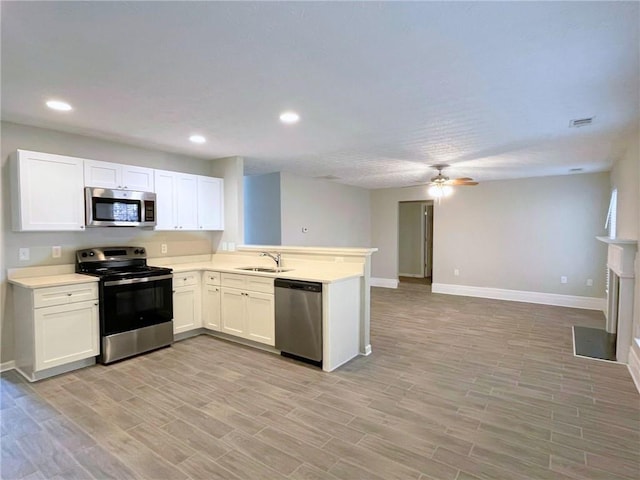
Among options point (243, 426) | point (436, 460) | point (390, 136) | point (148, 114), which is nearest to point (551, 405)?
point (436, 460)

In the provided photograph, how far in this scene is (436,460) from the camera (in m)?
2.10

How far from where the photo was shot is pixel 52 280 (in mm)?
3289

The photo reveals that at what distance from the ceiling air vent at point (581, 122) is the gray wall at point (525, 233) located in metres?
3.47

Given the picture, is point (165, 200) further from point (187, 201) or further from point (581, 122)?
point (581, 122)

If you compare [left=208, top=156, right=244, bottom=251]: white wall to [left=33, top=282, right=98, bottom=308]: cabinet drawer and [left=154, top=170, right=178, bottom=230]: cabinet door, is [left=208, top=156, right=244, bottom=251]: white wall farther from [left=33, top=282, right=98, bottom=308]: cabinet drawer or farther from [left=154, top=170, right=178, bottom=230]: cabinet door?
[left=33, top=282, right=98, bottom=308]: cabinet drawer

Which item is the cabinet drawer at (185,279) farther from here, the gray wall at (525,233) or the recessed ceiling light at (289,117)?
the gray wall at (525,233)

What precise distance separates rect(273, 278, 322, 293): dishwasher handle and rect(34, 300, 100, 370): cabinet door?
185 cm

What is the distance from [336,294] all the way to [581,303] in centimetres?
534

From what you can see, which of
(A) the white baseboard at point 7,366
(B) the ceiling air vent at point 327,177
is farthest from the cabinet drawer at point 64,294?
(B) the ceiling air vent at point 327,177

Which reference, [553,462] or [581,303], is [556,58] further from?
[581,303]

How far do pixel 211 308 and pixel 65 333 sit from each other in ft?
5.06

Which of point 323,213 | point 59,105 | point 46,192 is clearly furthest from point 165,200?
point 323,213

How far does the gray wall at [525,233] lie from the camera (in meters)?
6.09

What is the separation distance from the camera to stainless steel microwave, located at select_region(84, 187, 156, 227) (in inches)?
143
